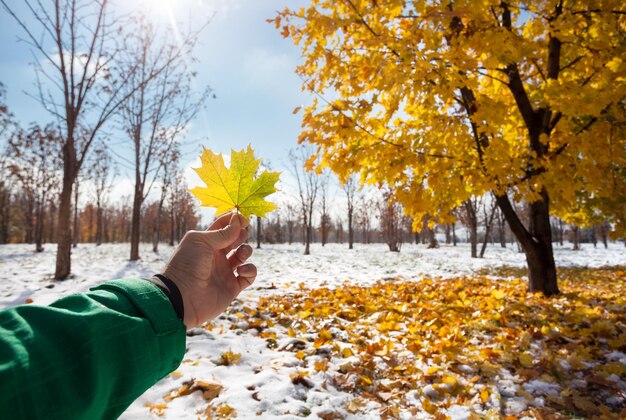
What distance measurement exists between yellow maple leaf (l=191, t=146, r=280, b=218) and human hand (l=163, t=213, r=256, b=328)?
70mm

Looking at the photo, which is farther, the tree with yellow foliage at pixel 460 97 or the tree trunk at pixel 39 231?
the tree trunk at pixel 39 231

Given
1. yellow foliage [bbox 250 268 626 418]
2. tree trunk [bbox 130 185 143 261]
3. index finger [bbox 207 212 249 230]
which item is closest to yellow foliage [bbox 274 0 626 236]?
yellow foliage [bbox 250 268 626 418]

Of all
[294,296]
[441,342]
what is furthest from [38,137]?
[441,342]

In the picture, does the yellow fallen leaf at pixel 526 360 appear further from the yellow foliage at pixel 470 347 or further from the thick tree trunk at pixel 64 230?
the thick tree trunk at pixel 64 230

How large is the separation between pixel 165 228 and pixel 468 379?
1825 inches

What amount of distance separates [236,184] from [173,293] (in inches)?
16.9

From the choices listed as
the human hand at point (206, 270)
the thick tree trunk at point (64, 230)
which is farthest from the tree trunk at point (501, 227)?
the human hand at point (206, 270)

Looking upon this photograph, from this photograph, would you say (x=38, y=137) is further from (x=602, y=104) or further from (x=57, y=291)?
(x=602, y=104)

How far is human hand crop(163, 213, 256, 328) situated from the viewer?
1.12 meters

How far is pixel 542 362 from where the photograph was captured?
265cm

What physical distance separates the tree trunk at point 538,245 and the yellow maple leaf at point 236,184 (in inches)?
183

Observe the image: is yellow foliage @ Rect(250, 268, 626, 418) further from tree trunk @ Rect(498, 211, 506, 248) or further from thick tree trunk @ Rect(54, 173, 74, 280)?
tree trunk @ Rect(498, 211, 506, 248)

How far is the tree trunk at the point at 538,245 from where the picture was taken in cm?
476

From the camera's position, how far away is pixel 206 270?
3.89ft
